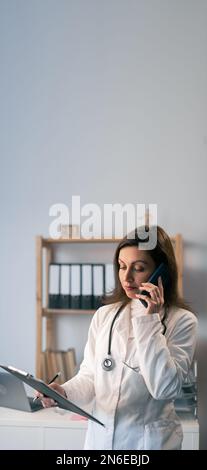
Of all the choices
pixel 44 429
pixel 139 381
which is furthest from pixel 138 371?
pixel 44 429

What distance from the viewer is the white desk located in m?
1.60

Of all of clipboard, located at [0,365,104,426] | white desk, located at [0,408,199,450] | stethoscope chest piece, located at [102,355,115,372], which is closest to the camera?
clipboard, located at [0,365,104,426]

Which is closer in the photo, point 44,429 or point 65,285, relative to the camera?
point 44,429

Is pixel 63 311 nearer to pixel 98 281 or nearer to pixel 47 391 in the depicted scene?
pixel 98 281

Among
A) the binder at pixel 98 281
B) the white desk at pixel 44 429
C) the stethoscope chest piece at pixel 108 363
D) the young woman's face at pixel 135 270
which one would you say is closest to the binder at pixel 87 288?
the binder at pixel 98 281

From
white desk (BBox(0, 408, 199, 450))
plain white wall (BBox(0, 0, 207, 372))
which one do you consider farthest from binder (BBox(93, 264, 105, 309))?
white desk (BBox(0, 408, 199, 450))

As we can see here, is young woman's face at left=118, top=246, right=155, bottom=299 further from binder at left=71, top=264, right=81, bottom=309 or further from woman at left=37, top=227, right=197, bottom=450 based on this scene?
binder at left=71, top=264, right=81, bottom=309

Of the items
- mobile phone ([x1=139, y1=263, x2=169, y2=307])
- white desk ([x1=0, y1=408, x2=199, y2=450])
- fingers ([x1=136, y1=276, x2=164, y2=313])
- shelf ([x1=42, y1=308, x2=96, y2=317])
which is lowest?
white desk ([x1=0, y1=408, x2=199, y2=450])

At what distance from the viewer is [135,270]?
1.36 metres

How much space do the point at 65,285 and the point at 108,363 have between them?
651mm

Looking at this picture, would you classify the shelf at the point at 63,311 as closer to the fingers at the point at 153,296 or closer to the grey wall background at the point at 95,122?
the grey wall background at the point at 95,122

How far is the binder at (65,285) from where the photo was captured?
1.87 metres

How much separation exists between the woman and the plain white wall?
55 centimetres
